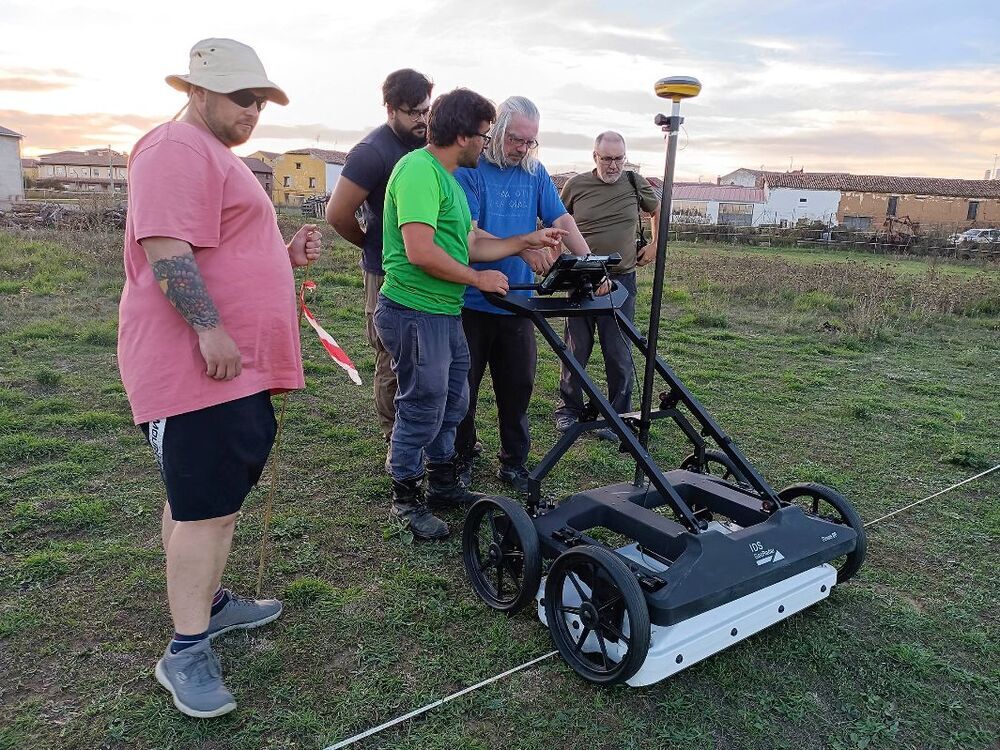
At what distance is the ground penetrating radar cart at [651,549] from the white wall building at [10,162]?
2132 inches

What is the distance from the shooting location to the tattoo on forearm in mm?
2133

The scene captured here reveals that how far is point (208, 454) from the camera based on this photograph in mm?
2318

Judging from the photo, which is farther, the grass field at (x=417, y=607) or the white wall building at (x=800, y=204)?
the white wall building at (x=800, y=204)

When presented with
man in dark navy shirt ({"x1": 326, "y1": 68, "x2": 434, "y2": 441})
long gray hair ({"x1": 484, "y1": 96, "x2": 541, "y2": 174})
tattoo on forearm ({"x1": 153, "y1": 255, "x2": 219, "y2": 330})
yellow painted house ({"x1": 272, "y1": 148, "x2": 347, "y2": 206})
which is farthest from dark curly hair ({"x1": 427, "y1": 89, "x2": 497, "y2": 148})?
yellow painted house ({"x1": 272, "y1": 148, "x2": 347, "y2": 206})

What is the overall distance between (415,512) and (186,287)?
195cm

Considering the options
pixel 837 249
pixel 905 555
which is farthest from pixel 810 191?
pixel 905 555

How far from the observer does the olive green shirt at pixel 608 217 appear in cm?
542

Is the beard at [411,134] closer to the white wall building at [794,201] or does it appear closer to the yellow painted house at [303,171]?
the white wall building at [794,201]

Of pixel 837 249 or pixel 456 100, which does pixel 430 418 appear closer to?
pixel 456 100

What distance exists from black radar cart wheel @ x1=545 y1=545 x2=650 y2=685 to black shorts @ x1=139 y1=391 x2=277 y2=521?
117 centimetres

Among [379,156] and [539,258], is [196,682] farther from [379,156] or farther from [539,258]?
[379,156]

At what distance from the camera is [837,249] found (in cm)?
3077

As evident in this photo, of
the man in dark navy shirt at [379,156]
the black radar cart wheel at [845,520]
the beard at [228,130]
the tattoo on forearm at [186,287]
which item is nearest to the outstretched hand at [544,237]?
the man in dark navy shirt at [379,156]

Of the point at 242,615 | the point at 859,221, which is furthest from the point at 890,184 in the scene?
the point at 242,615
